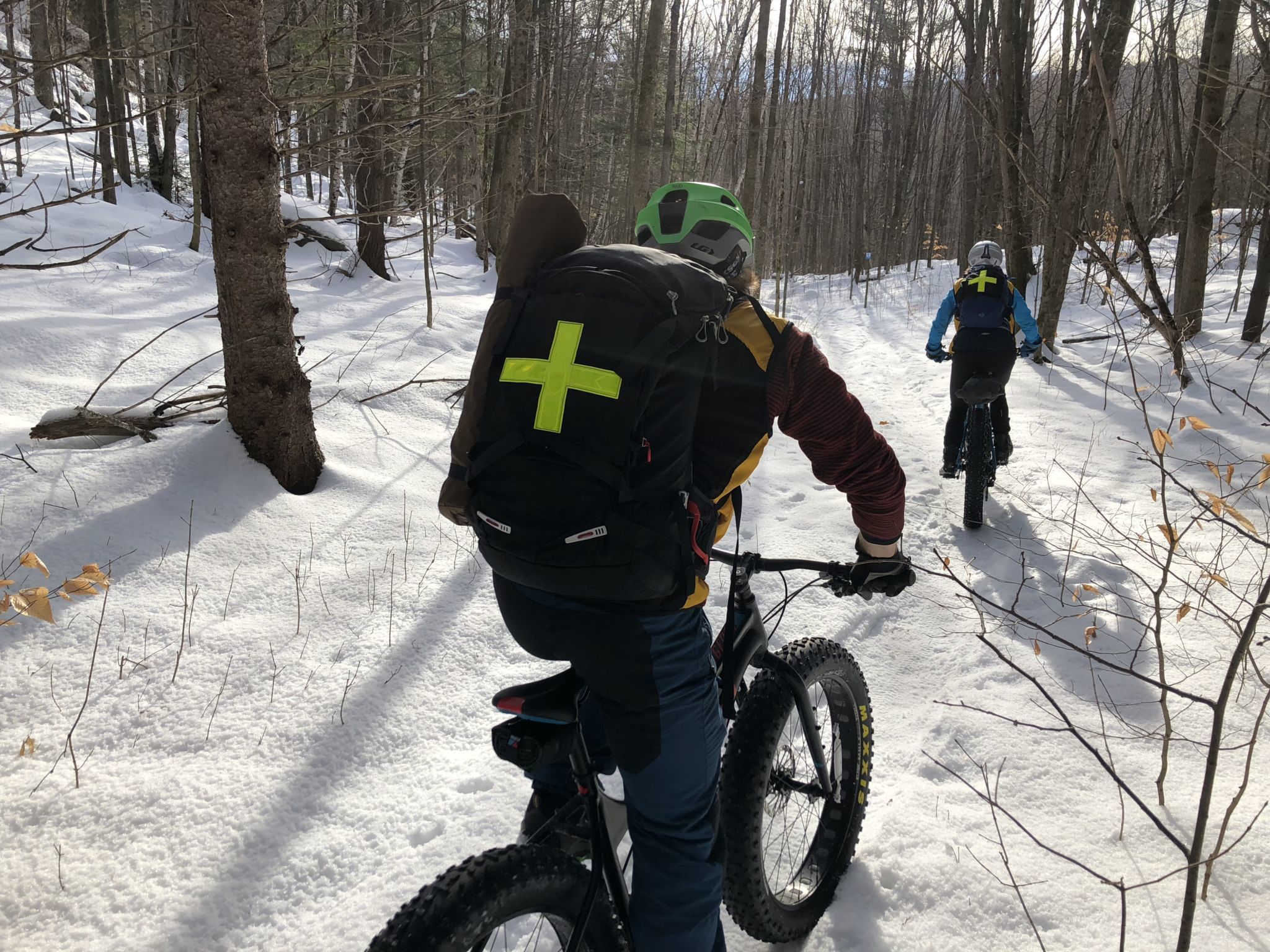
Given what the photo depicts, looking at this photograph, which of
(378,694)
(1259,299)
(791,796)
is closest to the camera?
(791,796)

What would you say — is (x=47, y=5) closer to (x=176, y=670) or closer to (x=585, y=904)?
(x=176, y=670)

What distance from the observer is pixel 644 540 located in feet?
4.54

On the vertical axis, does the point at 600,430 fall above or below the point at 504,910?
above

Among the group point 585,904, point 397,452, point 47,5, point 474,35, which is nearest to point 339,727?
point 585,904

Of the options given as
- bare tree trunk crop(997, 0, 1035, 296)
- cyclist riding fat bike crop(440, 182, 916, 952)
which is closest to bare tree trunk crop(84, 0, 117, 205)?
bare tree trunk crop(997, 0, 1035, 296)

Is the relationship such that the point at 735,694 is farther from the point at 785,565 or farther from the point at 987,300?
the point at 987,300

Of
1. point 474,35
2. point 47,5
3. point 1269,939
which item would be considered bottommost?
point 1269,939

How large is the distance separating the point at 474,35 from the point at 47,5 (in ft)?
69.0

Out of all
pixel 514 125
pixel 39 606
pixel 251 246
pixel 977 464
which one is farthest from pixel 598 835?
pixel 514 125

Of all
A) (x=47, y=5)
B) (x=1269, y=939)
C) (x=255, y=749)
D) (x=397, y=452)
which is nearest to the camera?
(x=1269, y=939)

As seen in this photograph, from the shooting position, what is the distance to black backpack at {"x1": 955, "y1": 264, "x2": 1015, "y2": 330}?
5926mm

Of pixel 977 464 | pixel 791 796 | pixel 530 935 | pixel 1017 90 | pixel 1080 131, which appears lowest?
pixel 791 796

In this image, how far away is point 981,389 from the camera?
5668 millimetres

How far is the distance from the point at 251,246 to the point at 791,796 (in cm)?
413
